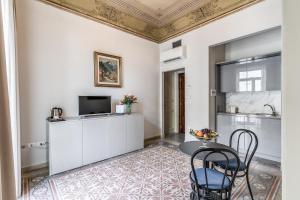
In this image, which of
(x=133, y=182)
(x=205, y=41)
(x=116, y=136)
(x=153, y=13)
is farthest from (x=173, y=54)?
(x=133, y=182)

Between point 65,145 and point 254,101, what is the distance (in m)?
4.27

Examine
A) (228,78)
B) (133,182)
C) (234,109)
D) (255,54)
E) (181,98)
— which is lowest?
(133,182)

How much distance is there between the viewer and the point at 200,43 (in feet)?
14.0

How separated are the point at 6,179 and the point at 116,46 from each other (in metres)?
4.02

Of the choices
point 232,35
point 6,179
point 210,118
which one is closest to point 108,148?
point 210,118

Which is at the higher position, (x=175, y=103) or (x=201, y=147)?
(x=175, y=103)

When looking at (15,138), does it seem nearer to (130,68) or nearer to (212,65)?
(130,68)

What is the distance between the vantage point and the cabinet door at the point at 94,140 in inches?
128

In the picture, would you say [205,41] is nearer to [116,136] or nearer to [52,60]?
[116,136]

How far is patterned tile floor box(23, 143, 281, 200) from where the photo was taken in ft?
7.42

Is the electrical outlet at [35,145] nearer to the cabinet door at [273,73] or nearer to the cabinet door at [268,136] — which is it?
the cabinet door at [268,136]

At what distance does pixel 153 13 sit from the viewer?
4543 millimetres

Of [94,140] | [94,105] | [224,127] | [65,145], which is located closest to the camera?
[65,145]

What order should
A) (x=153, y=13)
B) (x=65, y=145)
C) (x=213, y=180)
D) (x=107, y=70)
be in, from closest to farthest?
(x=213, y=180), (x=65, y=145), (x=107, y=70), (x=153, y=13)
